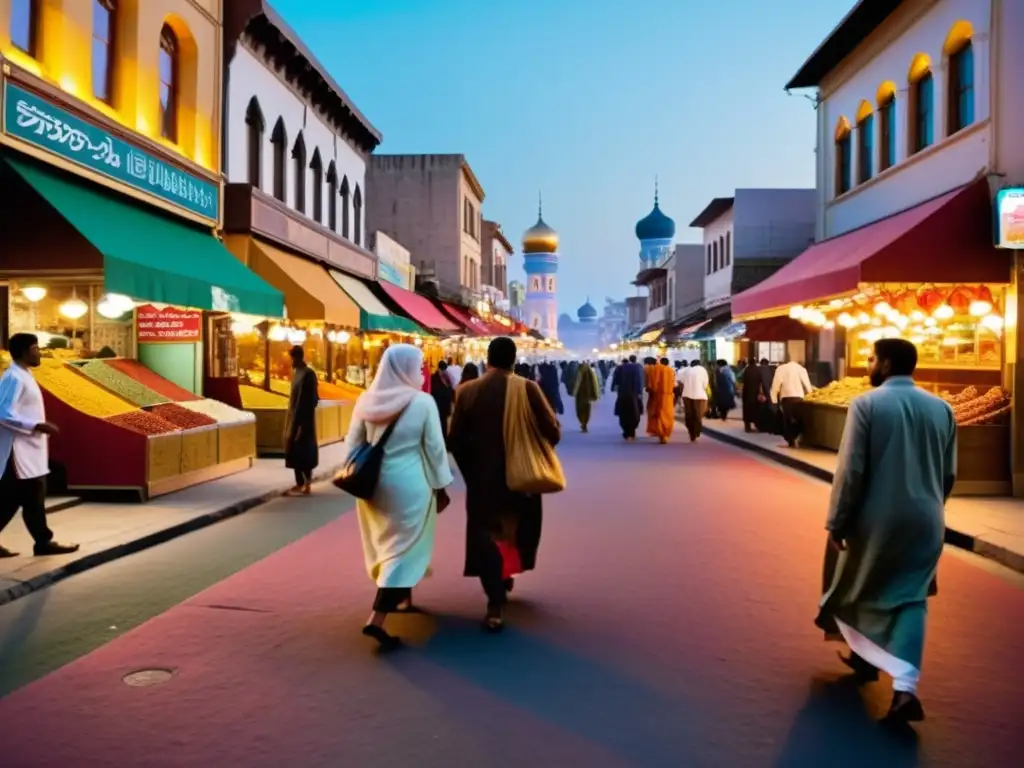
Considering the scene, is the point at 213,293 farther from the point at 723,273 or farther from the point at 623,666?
the point at 723,273

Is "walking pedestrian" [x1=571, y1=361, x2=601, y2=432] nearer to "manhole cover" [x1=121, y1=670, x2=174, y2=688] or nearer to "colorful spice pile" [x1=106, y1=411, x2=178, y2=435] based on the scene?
"colorful spice pile" [x1=106, y1=411, x2=178, y2=435]

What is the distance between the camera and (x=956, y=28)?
1491cm

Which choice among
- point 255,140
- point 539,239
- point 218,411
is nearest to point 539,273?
point 539,239

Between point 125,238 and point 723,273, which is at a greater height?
point 723,273

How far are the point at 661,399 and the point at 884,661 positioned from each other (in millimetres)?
17325

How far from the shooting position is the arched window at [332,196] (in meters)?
25.5

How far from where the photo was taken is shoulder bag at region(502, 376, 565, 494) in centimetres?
649

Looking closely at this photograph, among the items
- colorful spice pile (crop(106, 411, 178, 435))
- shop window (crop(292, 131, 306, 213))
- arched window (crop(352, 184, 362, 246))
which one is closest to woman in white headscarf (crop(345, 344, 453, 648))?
colorful spice pile (crop(106, 411, 178, 435))

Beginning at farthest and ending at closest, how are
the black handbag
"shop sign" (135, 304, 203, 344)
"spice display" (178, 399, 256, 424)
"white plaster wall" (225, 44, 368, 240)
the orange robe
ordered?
the orange robe, "white plaster wall" (225, 44, 368, 240), "shop sign" (135, 304, 203, 344), "spice display" (178, 399, 256, 424), the black handbag

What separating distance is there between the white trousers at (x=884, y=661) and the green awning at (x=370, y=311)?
17064 mm

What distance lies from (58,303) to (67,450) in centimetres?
343

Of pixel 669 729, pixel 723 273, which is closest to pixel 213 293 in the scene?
pixel 669 729

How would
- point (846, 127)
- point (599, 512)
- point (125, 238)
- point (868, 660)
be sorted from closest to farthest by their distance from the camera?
point (868, 660)
point (599, 512)
point (125, 238)
point (846, 127)

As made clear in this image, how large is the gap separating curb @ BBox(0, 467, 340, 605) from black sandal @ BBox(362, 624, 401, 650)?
2976 millimetres
